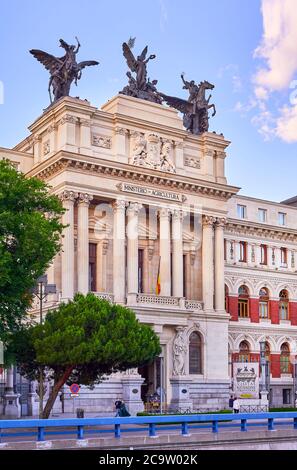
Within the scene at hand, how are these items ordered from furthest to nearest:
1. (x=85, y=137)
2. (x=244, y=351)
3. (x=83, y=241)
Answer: (x=244, y=351) < (x=85, y=137) < (x=83, y=241)

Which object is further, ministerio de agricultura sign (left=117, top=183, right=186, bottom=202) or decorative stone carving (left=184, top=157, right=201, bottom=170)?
decorative stone carving (left=184, top=157, right=201, bottom=170)

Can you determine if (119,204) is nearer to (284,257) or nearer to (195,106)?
(195,106)

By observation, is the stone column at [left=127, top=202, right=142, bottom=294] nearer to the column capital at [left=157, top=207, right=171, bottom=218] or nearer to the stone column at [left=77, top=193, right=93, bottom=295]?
the column capital at [left=157, top=207, right=171, bottom=218]

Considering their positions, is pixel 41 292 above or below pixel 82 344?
above

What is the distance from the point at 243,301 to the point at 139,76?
23169 mm

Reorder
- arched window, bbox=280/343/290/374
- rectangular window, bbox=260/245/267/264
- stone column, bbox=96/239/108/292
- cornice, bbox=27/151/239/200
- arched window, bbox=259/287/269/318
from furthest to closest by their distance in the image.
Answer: rectangular window, bbox=260/245/267/264
arched window, bbox=280/343/290/374
arched window, bbox=259/287/269/318
stone column, bbox=96/239/108/292
cornice, bbox=27/151/239/200

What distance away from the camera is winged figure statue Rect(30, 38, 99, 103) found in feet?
202

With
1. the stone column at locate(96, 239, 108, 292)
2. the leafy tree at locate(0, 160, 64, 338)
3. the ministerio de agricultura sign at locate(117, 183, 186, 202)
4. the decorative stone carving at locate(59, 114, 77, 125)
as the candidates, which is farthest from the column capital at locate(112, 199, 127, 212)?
the leafy tree at locate(0, 160, 64, 338)

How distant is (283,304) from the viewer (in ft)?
257

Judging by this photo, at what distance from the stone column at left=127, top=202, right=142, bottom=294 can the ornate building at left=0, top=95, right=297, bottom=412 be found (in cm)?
8

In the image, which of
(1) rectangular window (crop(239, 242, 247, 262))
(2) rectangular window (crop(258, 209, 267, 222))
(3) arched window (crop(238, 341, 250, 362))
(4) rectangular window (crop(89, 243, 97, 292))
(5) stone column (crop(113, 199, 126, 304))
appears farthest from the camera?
(2) rectangular window (crop(258, 209, 267, 222))

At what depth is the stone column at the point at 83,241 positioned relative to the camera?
58375mm

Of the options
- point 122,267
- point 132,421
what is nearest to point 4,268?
point 132,421

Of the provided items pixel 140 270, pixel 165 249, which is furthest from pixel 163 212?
pixel 140 270
